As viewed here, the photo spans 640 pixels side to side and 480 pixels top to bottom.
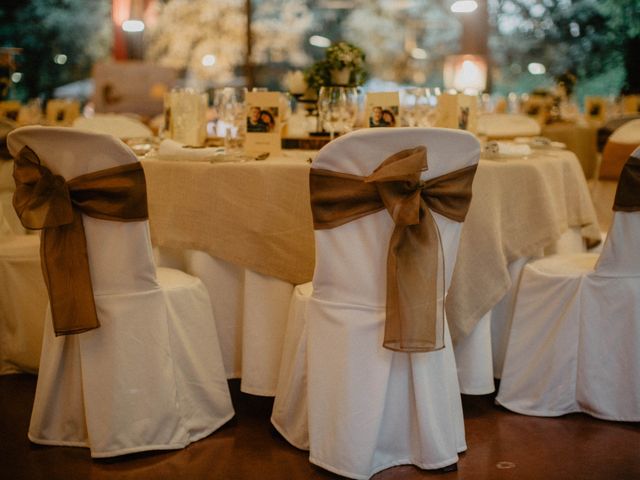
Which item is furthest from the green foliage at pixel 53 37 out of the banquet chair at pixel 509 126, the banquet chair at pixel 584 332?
the banquet chair at pixel 584 332

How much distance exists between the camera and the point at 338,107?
3107mm

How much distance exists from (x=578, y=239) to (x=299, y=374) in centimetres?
137

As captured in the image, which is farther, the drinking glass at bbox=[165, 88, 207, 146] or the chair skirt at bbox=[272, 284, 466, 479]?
the drinking glass at bbox=[165, 88, 207, 146]

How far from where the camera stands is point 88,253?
2.40 metres

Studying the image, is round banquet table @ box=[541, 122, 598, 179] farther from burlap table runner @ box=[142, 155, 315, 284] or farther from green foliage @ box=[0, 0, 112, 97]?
green foliage @ box=[0, 0, 112, 97]

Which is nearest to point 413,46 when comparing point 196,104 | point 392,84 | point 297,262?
point 392,84

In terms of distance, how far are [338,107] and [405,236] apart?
99 cm

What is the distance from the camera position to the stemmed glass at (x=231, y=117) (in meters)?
3.20

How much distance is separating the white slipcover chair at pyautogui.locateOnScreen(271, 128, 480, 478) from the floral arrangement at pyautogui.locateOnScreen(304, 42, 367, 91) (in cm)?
122

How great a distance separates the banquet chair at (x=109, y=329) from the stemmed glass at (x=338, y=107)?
900mm

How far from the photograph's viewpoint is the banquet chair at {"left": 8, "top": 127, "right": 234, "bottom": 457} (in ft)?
7.68

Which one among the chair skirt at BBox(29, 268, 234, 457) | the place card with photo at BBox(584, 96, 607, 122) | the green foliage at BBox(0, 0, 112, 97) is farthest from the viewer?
the green foliage at BBox(0, 0, 112, 97)

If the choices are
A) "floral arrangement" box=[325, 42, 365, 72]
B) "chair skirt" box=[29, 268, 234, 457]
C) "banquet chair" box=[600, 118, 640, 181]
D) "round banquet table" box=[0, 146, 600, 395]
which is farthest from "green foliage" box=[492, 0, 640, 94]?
"chair skirt" box=[29, 268, 234, 457]

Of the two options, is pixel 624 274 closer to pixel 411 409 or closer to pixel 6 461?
pixel 411 409
